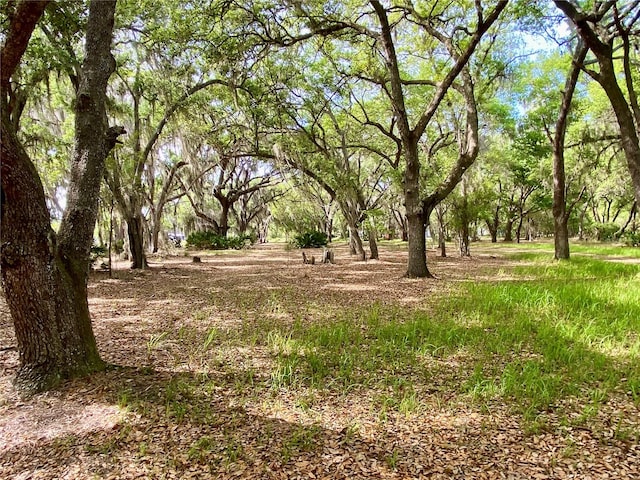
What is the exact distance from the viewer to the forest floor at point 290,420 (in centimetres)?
218

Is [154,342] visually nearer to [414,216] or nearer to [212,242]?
[414,216]

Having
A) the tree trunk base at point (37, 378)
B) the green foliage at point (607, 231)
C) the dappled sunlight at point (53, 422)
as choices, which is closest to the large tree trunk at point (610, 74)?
the dappled sunlight at point (53, 422)

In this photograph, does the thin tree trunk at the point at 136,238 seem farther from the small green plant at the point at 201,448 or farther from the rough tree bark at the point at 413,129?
the small green plant at the point at 201,448

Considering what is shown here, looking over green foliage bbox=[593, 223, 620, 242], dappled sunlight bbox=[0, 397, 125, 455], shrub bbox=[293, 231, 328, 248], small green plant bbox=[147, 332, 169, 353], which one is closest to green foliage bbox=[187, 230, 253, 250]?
shrub bbox=[293, 231, 328, 248]

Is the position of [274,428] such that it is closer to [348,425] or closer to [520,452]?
[348,425]

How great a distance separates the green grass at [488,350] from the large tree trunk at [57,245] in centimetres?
175

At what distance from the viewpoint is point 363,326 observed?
4844 mm

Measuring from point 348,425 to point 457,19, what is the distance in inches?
434

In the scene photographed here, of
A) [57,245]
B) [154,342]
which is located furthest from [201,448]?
[154,342]

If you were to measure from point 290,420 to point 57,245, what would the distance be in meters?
2.31

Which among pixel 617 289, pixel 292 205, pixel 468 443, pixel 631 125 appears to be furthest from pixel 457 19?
pixel 292 205

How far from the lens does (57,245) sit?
307cm

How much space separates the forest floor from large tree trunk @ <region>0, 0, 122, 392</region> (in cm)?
27

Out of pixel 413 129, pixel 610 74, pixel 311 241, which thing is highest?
pixel 610 74
